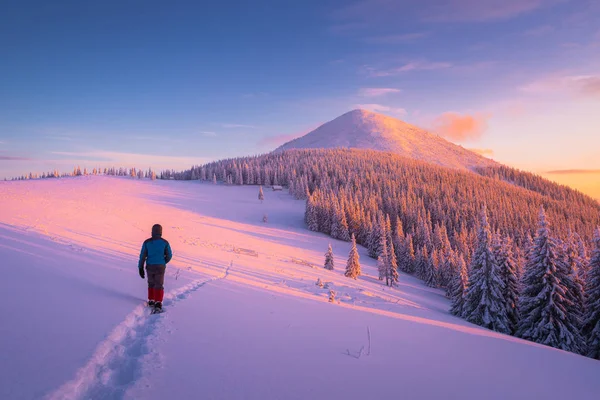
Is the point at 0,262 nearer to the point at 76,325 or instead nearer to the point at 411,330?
the point at 76,325

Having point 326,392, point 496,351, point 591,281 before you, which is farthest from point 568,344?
point 326,392

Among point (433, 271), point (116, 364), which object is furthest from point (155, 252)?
point (433, 271)

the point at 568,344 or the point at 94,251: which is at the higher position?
the point at 94,251

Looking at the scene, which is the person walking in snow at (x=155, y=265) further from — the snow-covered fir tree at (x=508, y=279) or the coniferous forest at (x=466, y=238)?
the snow-covered fir tree at (x=508, y=279)

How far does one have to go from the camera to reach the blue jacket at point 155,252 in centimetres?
820

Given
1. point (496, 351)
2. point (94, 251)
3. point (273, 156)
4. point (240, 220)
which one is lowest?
point (240, 220)

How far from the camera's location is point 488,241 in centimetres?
2608

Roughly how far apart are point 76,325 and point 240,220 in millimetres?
75889

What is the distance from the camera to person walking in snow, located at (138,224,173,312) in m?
7.79

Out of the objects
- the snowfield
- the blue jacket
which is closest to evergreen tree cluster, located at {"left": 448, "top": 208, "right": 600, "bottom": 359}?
→ the snowfield

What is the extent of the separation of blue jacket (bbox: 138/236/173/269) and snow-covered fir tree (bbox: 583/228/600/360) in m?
28.6

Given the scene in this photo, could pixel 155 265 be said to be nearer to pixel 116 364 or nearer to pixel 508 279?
pixel 116 364

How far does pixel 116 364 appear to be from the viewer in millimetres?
4750

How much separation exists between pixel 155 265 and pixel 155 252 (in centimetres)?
40
